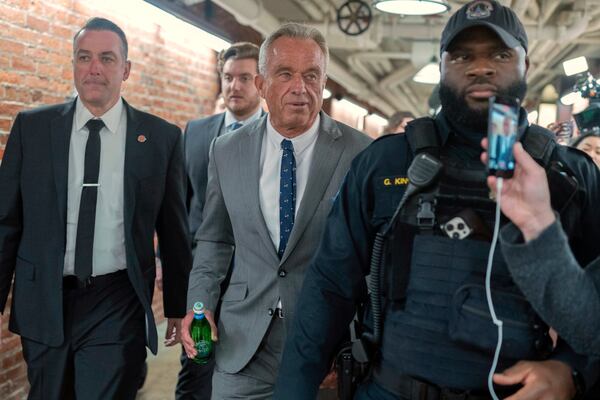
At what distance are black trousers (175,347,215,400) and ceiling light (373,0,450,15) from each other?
3.16 meters

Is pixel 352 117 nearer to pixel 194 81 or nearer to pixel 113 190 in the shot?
pixel 194 81

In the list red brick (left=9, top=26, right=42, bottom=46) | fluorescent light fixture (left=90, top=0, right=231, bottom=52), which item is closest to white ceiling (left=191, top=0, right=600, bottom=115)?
fluorescent light fixture (left=90, top=0, right=231, bottom=52)

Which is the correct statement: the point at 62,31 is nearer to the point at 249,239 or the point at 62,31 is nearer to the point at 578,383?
the point at 249,239

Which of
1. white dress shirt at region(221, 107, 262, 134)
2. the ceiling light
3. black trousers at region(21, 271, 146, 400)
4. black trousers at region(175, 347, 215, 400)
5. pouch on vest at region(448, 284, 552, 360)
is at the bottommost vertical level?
Answer: black trousers at region(175, 347, 215, 400)

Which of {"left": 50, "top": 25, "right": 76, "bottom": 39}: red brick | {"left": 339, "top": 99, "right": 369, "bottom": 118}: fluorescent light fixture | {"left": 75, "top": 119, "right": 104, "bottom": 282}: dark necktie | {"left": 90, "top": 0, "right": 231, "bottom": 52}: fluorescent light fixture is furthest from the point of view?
{"left": 339, "top": 99, "right": 369, "bottom": 118}: fluorescent light fixture

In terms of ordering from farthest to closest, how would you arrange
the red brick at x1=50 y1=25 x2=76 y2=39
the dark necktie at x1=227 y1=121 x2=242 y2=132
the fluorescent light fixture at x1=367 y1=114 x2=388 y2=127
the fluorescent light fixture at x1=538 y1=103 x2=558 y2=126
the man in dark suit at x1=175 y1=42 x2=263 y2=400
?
the fluorescent light fixture at x1=367 y1=114 x2=388 y2=127 → the fluorescent light fixture at x1=538 y1=103 x2=558 y2=126 → the red brick at x1=50 y1=25 x2=76 y2=39 → the dark necktie at x1=227 y1=121 x2=242 y2=132 → the man in dark suit at x1=175 y1=42 x2=263 y2=400

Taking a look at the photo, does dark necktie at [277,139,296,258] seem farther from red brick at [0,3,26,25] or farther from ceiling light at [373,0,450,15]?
ceiling light at [373,0,450,15]

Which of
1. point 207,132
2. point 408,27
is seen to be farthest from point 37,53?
point 408,27

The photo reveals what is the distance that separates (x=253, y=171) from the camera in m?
2.41

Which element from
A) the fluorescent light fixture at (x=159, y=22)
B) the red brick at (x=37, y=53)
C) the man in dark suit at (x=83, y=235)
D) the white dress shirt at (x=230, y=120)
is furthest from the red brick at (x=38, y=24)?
the man in dark suit at (x=83, y=235)

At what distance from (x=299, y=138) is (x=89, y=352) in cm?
119

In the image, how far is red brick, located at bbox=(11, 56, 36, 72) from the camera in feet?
12.3

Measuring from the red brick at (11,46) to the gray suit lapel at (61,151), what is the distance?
46.1 inches

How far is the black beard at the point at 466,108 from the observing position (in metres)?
1.62
